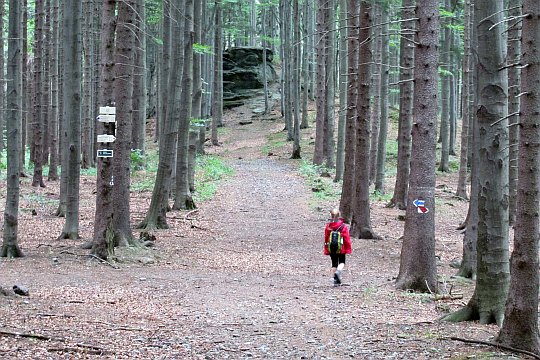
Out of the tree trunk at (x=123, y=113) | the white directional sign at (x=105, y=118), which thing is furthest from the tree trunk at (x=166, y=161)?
the white directional sign at (x=105, y=118)

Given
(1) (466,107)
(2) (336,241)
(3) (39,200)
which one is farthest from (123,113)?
(1) (466,107)

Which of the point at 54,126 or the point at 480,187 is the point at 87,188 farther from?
the point at 480,187

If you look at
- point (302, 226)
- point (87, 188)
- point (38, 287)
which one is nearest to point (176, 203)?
point (302, 226)

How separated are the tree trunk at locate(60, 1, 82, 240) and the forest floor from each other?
659mm

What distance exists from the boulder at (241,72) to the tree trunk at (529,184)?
52028 mm

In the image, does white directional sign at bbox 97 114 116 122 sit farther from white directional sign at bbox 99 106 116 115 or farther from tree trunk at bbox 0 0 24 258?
tree trunk at bbox 0 0 24 258

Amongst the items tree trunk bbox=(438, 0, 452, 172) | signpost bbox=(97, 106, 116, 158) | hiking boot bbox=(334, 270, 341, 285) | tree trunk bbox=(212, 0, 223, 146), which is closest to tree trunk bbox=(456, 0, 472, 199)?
tree trunk bbox=(438, 0, 452, 172)

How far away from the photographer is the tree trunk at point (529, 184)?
18.9ft

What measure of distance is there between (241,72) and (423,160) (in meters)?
48.5

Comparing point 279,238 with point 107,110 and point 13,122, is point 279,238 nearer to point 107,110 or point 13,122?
point 107,110

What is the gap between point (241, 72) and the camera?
57.6m

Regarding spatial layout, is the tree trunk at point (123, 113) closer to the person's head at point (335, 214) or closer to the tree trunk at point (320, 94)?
the person's head at point (335, 214)

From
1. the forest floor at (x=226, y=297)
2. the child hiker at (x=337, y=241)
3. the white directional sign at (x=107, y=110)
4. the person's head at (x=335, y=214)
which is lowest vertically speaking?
the forest floor at (x=226, y=297)

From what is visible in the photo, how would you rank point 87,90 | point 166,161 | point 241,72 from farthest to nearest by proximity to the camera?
1. point 241,72
2. point 87,90
3. point 166,161
